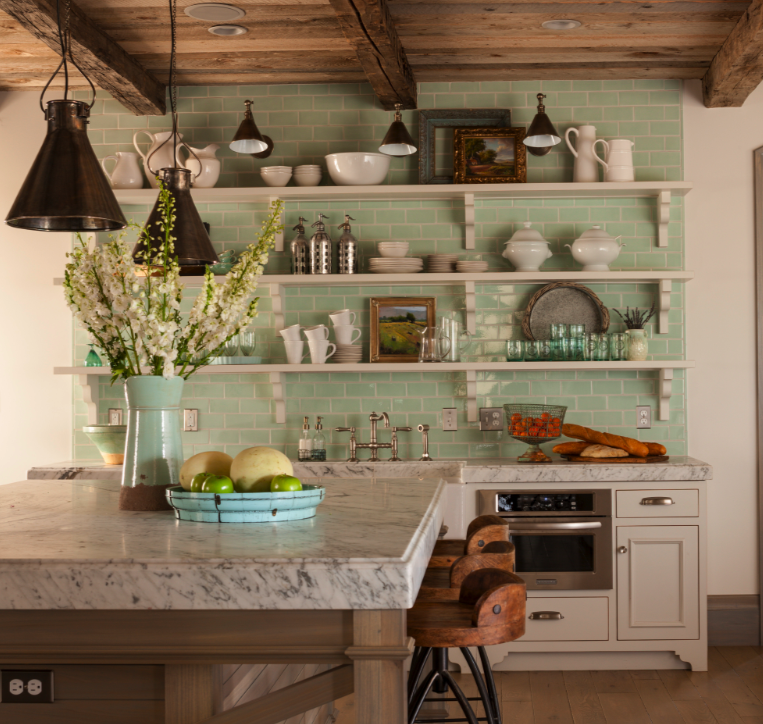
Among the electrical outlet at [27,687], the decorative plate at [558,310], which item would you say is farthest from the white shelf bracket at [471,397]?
the electrical outlet at [27,687]

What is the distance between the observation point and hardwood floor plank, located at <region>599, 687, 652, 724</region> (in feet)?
11.0

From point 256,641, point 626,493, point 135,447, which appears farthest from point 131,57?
point 256,641

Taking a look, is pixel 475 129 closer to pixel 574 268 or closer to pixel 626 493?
pixel 574 268

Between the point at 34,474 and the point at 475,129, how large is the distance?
2935mm

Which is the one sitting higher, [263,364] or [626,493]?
[263,364]

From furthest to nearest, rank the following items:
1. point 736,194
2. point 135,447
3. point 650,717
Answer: point 736,194, point 650,717, point 135,447

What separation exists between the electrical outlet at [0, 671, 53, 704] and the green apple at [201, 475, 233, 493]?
0.46 meters

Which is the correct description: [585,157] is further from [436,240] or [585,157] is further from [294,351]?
[294,351]

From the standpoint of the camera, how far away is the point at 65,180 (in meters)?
1.88

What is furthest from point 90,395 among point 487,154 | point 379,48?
point 487,154

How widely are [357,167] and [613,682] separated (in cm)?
284

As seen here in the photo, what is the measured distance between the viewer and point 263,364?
4.41 m

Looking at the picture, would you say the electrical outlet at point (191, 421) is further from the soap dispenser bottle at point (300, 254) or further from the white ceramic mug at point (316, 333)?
the soap dispenser bottle at point (300, 254)

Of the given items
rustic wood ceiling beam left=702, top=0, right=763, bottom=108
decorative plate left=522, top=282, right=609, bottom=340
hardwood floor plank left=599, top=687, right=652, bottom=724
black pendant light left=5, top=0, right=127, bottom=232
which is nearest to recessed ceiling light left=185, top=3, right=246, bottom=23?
black pendant light left=5, top=0, right=127, bottom=232
